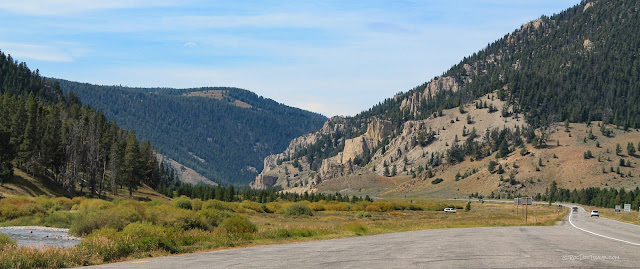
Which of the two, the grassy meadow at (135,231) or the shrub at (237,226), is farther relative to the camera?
the shrub at (237,226)

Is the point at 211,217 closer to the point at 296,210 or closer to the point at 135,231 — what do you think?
the point at 135,231

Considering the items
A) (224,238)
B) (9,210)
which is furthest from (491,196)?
(224,238)

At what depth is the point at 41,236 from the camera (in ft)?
159

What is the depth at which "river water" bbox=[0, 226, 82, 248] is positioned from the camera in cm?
4080

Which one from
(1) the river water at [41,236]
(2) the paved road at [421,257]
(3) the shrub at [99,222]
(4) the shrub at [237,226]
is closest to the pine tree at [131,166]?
(1) the river water at [41,236]

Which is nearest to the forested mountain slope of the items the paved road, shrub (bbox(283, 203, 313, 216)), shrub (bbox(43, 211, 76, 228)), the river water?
shrub (bbox(43, 211, 76, 228))

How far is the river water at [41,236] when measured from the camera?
1606 inches

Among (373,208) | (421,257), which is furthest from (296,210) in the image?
(421,257)

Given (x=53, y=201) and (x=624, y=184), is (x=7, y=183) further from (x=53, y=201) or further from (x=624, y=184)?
(x=624, y=184)

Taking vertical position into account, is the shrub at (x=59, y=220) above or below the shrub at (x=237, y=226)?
below

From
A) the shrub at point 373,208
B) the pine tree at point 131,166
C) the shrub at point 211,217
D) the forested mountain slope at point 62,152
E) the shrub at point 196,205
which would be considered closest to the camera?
the shrub at point 211,217

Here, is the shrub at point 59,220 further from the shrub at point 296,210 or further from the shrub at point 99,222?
the shrub at point 296,210

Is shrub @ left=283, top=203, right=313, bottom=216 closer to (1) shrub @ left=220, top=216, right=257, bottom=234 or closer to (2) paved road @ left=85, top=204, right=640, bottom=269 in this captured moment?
(1) shrub @ left=220, top=216, right=257, bottom=234

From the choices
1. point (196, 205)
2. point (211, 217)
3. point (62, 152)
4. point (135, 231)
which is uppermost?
point (62, 152)
